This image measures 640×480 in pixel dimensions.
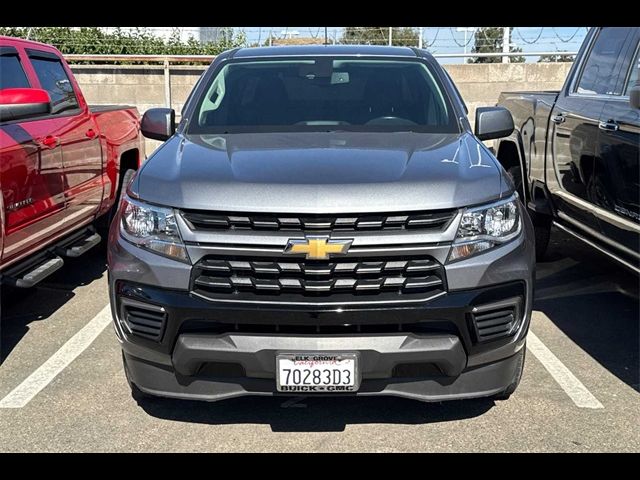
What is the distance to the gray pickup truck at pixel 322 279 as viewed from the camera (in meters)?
2.89

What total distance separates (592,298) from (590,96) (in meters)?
1.52

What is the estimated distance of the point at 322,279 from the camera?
9.55 ft

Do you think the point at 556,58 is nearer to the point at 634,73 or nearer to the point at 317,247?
the point at 634,73

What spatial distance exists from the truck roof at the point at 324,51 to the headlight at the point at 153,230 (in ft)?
6.27

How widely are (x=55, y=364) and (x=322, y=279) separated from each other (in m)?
2.10

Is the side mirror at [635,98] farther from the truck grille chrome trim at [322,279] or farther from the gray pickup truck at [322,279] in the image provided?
the truck grille chrome trim at [322,279]

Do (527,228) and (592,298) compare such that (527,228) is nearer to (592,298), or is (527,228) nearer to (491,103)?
(592,298)

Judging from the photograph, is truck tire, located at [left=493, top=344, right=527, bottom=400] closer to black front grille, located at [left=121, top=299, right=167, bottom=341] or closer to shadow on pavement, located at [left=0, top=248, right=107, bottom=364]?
black front grille, located at [left=121, top=299, right=167, bottom=341]

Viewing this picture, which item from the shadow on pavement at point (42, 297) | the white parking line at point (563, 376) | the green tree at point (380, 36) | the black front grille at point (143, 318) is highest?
the green tree at point (380, 36)

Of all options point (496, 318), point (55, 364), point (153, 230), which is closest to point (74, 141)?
point (55, 364)

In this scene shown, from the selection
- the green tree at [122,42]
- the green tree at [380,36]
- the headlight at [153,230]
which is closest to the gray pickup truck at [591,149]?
the headlight at [153,230]

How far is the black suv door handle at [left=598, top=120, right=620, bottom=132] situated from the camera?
4153mm

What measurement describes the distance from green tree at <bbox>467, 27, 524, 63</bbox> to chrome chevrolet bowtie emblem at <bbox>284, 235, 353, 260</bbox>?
1082cm

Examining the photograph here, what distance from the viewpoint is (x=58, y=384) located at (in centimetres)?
392
